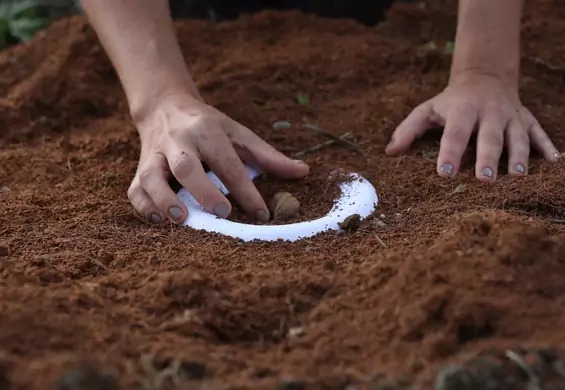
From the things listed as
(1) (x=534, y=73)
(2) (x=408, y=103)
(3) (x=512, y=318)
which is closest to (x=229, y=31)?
(2) (x=408, y=103)

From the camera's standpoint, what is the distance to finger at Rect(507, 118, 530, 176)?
1540 mm

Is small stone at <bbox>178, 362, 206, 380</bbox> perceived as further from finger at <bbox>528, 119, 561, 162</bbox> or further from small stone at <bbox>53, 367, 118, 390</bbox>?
finger at <bbox>528, 119, 561, 162</bbox>

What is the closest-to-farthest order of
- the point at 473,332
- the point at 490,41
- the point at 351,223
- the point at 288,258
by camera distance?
the point at 473,332 → the point at 288,258 → the point at 351,223 → the point at 490,41

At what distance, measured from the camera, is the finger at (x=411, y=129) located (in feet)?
5.57

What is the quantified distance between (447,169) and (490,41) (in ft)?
1.32

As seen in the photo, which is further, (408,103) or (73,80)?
(73,80)

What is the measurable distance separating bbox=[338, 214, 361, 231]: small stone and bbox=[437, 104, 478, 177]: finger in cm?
29

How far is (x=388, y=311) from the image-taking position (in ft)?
3.12

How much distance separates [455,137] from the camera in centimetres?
162

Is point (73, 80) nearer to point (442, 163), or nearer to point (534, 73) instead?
point (442, 163)

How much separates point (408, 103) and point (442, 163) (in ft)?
1.20

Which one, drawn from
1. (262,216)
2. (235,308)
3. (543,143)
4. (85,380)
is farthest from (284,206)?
(85,380)

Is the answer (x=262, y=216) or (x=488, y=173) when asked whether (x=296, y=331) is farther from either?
(x=488, y=173)

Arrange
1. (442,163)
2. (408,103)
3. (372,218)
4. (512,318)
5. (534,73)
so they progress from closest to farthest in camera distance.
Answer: (512,318) < (372,218) < (442,163) < (408,103) < (534,73)
